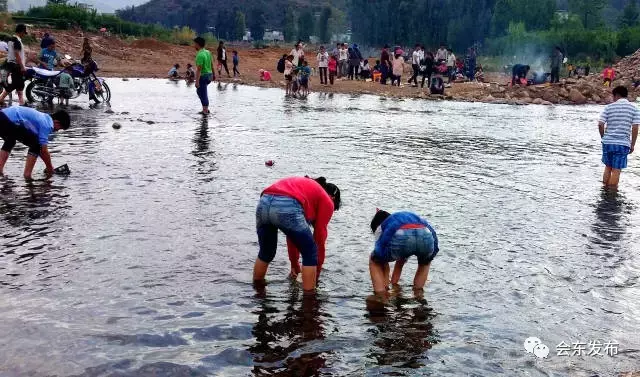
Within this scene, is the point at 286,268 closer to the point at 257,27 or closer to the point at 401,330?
the point at 401,330

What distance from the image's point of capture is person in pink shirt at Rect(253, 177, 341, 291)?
5.99 metres

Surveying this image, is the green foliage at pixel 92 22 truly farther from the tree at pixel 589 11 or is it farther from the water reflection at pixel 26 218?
the tree at pixel 589 11

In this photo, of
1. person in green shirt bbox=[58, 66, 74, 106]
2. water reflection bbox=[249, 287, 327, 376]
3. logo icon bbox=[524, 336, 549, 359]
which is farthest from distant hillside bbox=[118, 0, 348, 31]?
logo icon bbox=[524, 336, 549, 359]

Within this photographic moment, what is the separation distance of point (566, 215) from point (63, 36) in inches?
1855

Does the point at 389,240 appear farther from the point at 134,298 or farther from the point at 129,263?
the point at 129,263

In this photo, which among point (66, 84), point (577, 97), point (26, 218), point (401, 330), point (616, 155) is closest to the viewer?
point (401, 330)

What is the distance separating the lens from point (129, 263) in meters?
7.19

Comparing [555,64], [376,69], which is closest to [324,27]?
[376,69]

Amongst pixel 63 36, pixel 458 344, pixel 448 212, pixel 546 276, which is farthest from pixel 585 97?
pixel 63 36

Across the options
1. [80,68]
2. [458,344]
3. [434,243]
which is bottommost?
[458,344]

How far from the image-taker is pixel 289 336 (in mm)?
5609

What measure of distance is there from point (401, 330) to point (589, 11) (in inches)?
5157

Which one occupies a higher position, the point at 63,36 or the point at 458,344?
the point at 63,36

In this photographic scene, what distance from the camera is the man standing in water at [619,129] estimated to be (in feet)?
40.3
